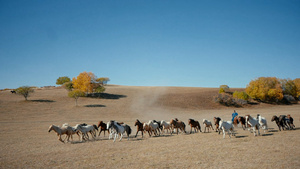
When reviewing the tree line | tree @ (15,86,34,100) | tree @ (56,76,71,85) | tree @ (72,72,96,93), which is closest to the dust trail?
tree @ (72,72,96,93)

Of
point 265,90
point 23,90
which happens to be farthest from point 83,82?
point 265,90

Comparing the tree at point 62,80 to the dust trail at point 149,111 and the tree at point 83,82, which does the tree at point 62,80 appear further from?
the dust trail at point 149,111

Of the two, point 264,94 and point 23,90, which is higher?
point 264,94

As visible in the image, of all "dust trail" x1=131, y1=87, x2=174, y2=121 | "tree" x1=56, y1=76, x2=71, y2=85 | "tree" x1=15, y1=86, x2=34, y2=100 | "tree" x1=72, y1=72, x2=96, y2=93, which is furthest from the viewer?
"tree" x1=56, y1=76, x2=71, y2=85

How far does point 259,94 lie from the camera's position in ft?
182

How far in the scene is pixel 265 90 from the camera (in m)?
55.8

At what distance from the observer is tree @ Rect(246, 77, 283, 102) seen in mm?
55506

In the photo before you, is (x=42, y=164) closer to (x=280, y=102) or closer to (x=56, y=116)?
(x=56, y=116)

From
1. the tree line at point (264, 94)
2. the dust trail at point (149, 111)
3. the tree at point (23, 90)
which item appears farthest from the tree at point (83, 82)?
the tree line at point (264, 94)

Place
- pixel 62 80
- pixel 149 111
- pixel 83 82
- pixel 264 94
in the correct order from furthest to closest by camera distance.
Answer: pixel 62 80
pixel 83 82
pixel 264 94
pixel 149 111

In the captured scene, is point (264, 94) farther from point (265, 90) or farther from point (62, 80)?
point (62, 80)

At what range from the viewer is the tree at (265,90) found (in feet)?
182

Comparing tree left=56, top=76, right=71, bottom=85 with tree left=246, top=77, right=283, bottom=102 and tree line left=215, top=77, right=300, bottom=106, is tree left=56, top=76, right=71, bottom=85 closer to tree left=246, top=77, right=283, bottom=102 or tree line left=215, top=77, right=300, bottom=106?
tree line left=215, top=77, right=300, bottom=106

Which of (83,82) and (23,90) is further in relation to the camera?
(83,82)
